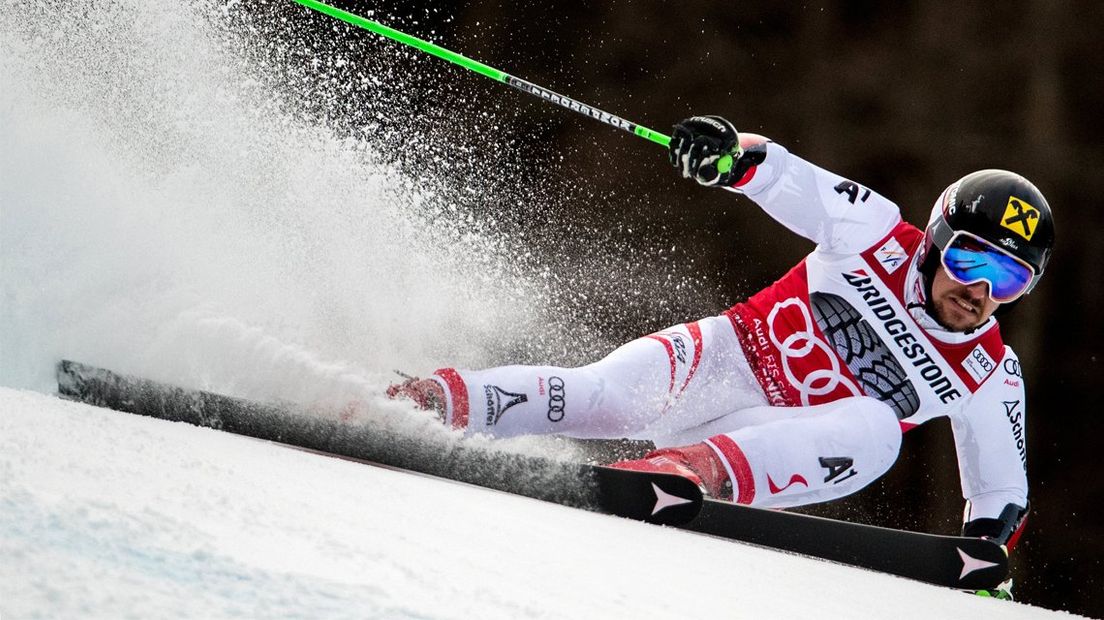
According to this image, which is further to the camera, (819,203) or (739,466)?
(819,203)

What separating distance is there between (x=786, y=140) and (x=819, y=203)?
0.87 meters

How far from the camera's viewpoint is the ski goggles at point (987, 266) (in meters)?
1.98

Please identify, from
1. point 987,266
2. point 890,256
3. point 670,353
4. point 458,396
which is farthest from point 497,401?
point 987,266

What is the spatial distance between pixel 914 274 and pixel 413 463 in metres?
1.20

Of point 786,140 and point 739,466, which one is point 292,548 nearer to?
point 739,466

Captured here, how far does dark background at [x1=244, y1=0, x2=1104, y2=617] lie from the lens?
8.98 feet

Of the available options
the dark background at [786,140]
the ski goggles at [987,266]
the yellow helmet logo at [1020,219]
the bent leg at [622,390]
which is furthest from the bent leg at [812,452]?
the dark background at [786,140]

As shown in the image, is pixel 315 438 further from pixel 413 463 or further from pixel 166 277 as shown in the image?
pixel 166 277

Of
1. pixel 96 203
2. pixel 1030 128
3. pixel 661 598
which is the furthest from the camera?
pixel 1030 128

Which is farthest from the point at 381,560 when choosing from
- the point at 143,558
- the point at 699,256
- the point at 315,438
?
the point at 699,256

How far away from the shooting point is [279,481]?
37.2 inches

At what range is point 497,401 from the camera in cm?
177

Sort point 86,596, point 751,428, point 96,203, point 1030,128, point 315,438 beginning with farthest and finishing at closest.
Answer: point 1030,128, point 96,203, point 751,428, point 315,438, point 86,596

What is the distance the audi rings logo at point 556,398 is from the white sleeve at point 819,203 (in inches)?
22.7
